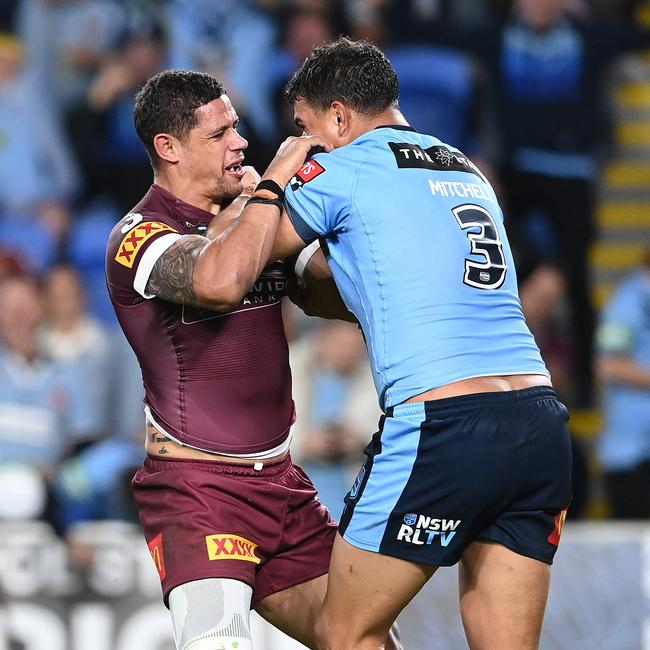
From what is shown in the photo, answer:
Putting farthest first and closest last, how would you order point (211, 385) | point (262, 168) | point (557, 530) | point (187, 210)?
point (262, 168), point (187, 210), point (211, 385), point (557, 530)

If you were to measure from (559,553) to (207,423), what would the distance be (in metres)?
2.99

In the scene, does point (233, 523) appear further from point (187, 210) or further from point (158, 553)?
point (187, 210)

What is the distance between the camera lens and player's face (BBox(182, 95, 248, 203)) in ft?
14.0

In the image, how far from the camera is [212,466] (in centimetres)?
410

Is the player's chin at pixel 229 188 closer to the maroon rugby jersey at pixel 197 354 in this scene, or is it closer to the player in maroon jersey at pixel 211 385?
the player in maroon jersey at pixel 211 385

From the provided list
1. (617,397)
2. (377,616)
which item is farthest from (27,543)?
(617,397)

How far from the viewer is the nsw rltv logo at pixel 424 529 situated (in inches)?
142

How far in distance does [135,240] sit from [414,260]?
962 mm

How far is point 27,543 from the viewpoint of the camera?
6.29m

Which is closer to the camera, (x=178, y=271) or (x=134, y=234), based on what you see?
(x=178, y=271)

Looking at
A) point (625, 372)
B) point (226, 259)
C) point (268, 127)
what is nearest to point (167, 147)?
point (226, 259)

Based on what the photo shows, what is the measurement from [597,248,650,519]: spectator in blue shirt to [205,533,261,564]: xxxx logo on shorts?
13.4 feet

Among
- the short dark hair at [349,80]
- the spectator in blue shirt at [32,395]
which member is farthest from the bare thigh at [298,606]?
the spectator in blue shirt at [32,395]

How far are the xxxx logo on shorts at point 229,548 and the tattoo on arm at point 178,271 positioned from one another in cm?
76
